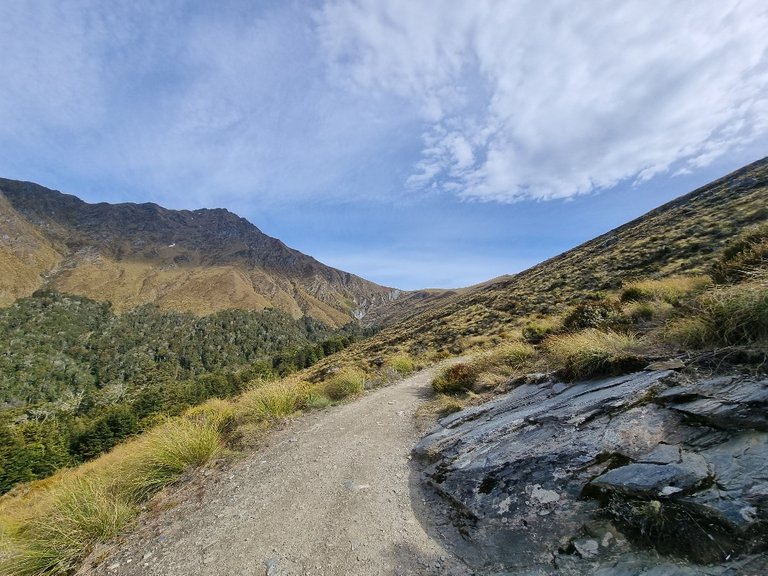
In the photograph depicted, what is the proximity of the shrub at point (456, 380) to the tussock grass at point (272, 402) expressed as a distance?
12.8 ft

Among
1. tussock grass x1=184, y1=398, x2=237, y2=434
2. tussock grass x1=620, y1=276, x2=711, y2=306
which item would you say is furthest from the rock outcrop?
tussock grass x1=184, y1=398, x2=237, y2=434

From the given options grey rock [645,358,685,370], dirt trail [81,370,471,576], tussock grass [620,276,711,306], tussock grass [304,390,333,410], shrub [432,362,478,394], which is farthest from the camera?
tussock grass [304,390,333,410]

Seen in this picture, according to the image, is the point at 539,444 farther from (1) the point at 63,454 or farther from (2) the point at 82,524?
(1) the point at 63,454

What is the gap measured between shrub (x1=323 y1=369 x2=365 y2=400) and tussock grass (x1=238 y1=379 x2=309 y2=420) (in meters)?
1.07

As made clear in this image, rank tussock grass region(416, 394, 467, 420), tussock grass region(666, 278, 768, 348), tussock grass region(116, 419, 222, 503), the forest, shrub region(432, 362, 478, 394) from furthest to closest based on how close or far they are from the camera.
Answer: the forest, shrub region(432, 362, 478, 394), tussock grass region(416, 394, 467, 420), tussock grass region(116, 419, 222, 503), tussock grass region(666, 278, 768, 348)

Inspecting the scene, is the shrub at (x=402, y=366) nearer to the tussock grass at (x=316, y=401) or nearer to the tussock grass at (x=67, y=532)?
the tussock grass at (x=316, y=401)

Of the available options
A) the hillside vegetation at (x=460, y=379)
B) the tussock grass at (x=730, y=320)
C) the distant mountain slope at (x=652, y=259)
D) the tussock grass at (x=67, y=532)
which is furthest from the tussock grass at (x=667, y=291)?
the tussock grass at (x=67, y=532)

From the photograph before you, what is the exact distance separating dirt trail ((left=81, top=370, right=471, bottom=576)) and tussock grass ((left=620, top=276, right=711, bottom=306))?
7218 mm

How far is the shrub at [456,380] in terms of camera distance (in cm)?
991

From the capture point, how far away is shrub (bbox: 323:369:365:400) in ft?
37.5

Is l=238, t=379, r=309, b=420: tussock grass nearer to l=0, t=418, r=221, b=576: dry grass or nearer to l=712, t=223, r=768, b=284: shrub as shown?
l=0, t=418, r=221, b=576: dry grass

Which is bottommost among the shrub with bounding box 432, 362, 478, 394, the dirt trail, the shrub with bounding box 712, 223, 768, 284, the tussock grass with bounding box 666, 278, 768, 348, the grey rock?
the dirt trail

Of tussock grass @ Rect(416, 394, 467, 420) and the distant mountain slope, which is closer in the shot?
tussock grass @ Rect(416, 394, 467, 420)

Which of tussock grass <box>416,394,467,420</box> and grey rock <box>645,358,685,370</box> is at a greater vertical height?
grey rock <box>645,358,685,370</box>
